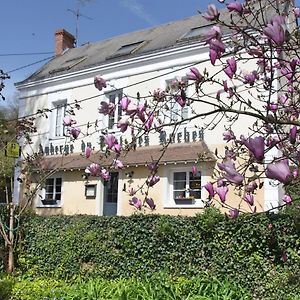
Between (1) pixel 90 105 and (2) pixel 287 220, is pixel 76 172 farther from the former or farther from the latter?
(2) pixel 287 220

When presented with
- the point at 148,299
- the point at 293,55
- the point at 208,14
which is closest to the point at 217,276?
the point at 148,299

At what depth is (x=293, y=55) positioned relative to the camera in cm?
347

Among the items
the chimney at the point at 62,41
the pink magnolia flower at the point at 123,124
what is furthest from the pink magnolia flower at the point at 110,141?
the chimney at the point at 62,41

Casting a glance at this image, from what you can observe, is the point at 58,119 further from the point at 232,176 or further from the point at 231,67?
the point at 232,176

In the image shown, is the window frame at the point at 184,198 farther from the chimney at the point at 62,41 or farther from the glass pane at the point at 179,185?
the chimney at the point at 62,41

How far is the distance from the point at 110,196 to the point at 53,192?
9.01 ft

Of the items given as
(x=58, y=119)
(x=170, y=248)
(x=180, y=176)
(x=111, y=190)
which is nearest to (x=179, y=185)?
(x=180, y=176)

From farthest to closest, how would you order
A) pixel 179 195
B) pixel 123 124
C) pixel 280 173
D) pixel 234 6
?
pixel 179 195 → pixel 123 124 → pixel 234 6 → pixel 280 173

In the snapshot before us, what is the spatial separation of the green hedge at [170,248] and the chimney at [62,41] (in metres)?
13.2

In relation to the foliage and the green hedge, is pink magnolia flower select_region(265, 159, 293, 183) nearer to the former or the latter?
the foliage

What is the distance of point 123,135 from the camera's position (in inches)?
535

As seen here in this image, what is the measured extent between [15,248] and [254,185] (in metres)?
9.35

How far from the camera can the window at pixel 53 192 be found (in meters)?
18.6

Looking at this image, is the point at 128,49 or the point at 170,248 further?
the point at 128,49
